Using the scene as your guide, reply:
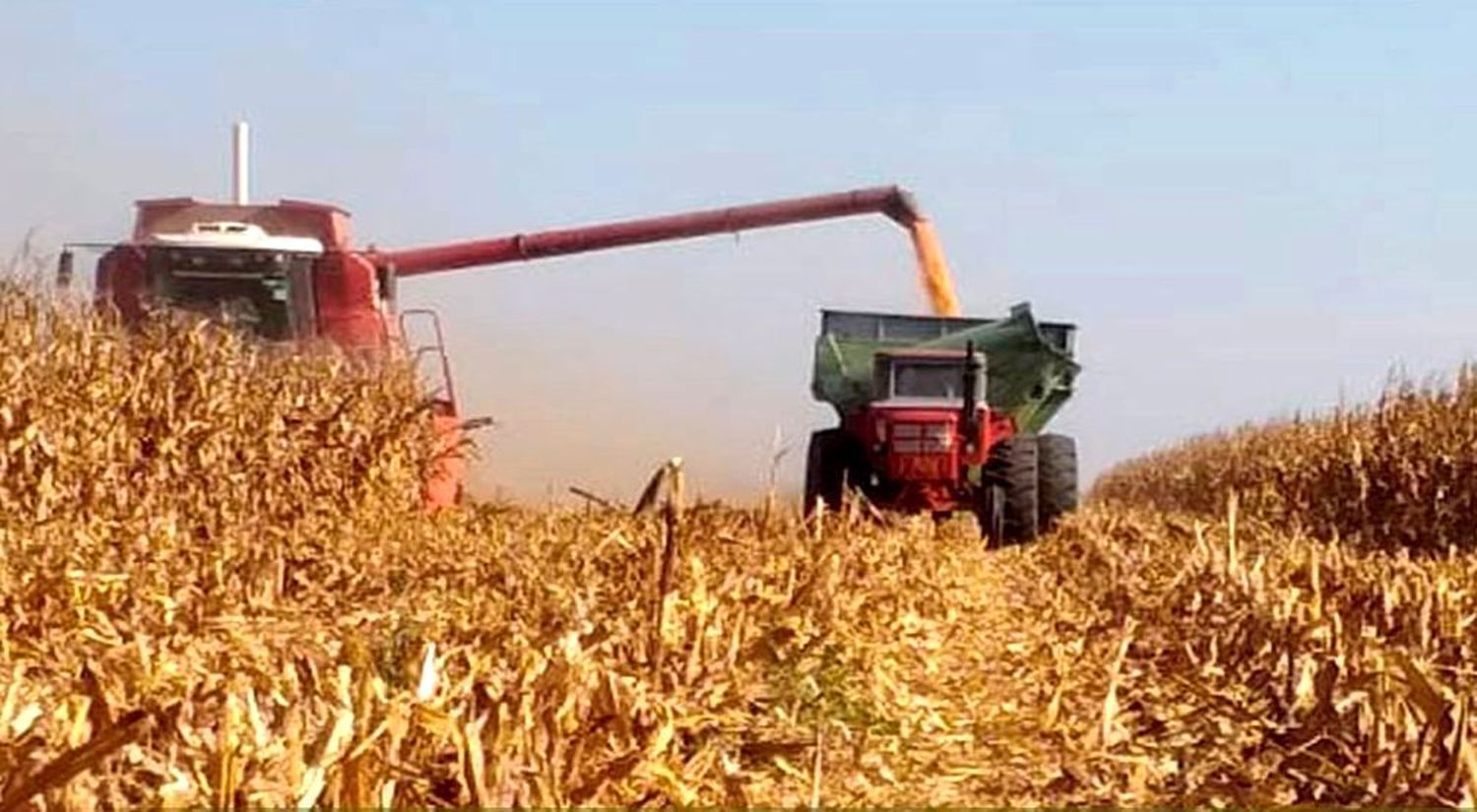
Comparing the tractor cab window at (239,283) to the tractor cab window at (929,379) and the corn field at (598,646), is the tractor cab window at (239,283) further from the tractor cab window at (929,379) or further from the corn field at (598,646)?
the tractor cab window at (929,379)

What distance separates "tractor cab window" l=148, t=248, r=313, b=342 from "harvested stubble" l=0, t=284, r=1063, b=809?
704 mm

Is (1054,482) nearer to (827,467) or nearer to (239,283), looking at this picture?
(827,467)

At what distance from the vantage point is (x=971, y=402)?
14.7 metres

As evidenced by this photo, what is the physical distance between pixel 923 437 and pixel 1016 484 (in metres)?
0.82

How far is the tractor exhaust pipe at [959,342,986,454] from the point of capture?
14.7 m

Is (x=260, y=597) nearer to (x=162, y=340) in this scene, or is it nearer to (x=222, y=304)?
(x=162, y=340)

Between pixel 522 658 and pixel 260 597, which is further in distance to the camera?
pixel 260 597

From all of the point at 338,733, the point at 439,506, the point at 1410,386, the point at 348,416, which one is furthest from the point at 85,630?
the point at 1410,386

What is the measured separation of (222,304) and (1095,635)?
26.0 feet

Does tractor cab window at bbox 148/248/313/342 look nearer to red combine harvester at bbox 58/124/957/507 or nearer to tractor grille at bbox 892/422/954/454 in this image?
red combine harvester at bbox 58/124/957/507

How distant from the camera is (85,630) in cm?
541

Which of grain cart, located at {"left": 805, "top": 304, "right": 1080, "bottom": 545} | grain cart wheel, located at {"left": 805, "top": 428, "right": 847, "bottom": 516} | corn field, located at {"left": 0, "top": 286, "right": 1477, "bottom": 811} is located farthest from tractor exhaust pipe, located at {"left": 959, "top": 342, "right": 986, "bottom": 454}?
corn field, located at {"left": 0, "top": 286, "right": 1477, "bottom": 811}

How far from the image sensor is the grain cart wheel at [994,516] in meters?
14.9

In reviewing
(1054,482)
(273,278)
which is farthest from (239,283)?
(1054,482)
